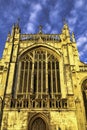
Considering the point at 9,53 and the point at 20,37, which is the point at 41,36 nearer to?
the point at 20,37

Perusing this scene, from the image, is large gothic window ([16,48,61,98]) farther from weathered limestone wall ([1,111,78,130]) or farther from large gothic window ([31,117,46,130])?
large gothic window ([31,117,46,130])

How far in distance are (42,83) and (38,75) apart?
4.03 ft

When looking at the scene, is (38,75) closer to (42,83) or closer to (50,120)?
(42,83)

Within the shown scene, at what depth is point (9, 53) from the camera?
22.7m

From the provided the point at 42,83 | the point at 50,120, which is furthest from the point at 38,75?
the point at 50,120

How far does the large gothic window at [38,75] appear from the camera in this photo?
2008 centimetres

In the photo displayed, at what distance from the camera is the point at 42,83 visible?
2073cm

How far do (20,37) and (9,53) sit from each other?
3843 millimetres

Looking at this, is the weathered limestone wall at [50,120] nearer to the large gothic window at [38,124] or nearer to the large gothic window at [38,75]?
the large gothic window at [38,124]

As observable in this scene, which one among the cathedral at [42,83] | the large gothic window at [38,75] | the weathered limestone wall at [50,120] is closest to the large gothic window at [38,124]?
the cathedral at [42,83]

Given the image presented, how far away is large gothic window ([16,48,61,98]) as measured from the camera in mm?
20078

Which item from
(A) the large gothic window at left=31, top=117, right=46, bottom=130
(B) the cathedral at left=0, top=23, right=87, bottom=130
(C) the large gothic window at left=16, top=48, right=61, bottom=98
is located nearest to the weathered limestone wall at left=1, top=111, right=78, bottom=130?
(B) the cathedral at left=0, top=23, right=87, bottom=130

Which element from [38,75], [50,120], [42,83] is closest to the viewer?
[50,120]

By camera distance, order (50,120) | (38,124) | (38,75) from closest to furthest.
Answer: (50,120)
(38,124)
(38,75)
